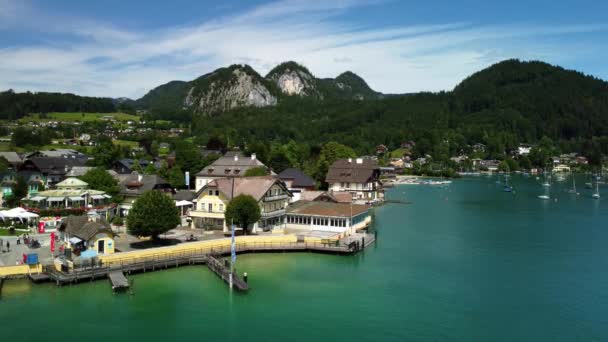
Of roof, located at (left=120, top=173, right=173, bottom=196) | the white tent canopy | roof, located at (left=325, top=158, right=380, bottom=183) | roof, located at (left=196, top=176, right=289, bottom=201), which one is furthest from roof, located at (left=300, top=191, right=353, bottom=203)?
the white tent canopy

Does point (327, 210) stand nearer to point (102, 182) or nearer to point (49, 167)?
point (102, 182)

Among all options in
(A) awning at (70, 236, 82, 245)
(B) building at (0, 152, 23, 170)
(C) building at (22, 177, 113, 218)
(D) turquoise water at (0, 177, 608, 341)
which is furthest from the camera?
(B) building at (0, 152, 23, 170)

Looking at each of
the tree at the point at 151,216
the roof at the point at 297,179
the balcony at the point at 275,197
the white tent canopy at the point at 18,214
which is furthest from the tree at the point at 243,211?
the roof at the point at 297,179

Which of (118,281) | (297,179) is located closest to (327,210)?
(118,281)

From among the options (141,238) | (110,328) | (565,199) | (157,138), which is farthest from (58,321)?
(157,138)

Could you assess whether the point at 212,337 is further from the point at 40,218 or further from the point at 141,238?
the point at 40,218

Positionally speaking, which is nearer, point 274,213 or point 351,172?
point 274,213

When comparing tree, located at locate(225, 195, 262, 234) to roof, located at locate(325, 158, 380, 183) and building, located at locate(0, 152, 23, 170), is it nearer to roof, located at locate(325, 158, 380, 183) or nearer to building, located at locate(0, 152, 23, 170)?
roof, located at locate(325, 158, 380, 183)

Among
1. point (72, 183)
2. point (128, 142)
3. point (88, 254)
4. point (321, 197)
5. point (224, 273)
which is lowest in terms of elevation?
point (224, 273)
